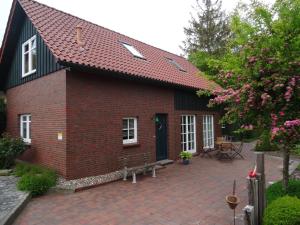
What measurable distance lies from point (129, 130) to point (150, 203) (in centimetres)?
430

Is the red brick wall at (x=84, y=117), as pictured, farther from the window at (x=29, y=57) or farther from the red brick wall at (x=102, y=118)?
the window at (x=29, y=57)

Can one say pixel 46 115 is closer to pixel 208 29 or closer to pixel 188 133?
pixel 188 133

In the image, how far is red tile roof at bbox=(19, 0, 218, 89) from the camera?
29.2 ft

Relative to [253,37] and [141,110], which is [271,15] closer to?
[253,37]

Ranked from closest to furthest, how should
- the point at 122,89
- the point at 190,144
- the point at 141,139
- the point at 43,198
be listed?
1. the point at 43,198
2. the point at 122,89
3. the point at 141,139
4. the point at 190,144

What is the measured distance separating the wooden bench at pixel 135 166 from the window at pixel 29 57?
5.11 m

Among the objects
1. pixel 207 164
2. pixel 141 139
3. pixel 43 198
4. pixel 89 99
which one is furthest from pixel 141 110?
pixel 43 198

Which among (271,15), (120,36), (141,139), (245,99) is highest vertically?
(120,36)

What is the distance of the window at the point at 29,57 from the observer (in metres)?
10.8

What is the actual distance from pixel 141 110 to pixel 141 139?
1.19 m

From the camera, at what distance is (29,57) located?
11070 mm

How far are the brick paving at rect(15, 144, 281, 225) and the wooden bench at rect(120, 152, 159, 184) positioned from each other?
0.34 m

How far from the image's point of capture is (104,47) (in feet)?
36.7

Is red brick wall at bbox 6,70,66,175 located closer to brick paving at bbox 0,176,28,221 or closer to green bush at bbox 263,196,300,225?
brick paving at bbox 0,176,28,221
